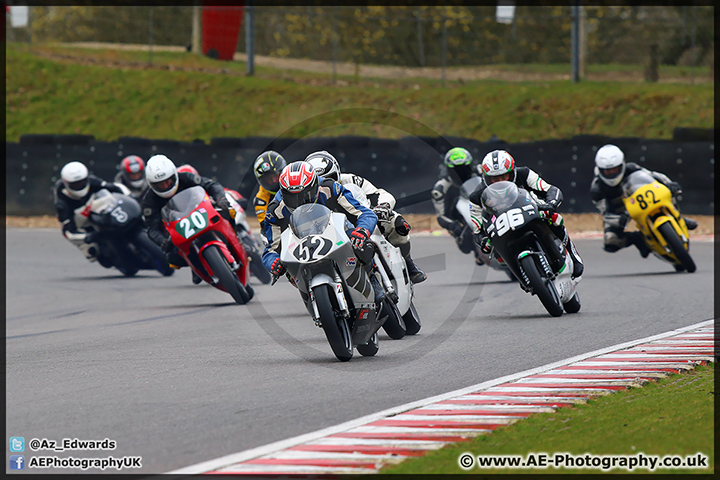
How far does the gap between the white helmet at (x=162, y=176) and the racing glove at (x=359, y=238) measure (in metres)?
A: 5.03

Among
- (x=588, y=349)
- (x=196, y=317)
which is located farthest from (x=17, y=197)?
(x=588, y=349)

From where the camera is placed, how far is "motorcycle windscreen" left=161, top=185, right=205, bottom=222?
11703 millimetres

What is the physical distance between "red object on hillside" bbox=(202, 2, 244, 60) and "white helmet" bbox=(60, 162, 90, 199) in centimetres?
2122

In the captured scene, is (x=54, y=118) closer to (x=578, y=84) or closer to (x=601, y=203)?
(x=578, y=84)

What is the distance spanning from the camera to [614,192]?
13562mm

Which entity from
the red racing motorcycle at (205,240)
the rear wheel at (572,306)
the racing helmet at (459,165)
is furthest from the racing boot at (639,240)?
the red racing motorcycle at (205,240)

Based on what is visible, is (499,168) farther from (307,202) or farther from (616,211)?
(616,211)

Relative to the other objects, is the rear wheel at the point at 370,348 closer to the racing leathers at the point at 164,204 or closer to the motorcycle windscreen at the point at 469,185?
the racing leathers at the point at 164,204

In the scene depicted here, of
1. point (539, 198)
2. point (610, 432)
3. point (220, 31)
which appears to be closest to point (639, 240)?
point (539, 198)

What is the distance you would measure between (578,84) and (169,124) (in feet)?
40.6

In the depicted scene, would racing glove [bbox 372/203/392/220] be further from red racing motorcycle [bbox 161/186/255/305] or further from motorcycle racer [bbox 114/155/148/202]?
motorcycle racer [bbox 114/155/148/202]

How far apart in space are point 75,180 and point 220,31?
859 inches

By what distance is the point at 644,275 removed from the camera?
13.8m

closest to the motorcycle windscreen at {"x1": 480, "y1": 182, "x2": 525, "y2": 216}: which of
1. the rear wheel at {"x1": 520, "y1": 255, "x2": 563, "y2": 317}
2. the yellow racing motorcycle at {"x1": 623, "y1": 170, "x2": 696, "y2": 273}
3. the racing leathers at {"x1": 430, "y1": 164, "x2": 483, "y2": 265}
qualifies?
the rear wheel at {"x1": 520, "y1": 255, "x2": 563, "y2": 317}
